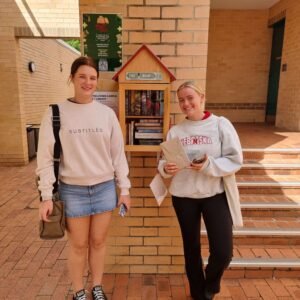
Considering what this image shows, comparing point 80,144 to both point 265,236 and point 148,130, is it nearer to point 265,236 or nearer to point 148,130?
point 148,130

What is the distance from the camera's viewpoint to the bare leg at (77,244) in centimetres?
208

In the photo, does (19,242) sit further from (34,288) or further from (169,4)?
(169,4)

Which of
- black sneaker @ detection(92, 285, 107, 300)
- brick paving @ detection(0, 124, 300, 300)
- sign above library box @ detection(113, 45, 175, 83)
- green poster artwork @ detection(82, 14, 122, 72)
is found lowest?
brick paving @ detection(0, 124, 300, 300)

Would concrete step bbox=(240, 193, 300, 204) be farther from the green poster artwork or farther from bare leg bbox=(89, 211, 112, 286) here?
the green poster artwork

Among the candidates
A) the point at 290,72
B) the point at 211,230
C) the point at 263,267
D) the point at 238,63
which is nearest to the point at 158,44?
the point at 211,230

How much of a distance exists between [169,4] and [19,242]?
9.93 ft

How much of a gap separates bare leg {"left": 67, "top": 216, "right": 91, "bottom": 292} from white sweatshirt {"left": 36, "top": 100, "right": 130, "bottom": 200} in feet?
0.95

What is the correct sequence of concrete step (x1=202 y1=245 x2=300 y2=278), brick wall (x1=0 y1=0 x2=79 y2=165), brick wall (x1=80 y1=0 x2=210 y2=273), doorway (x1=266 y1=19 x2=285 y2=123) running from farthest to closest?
doorway (x1=266 y1=19 x2=285 y2=123), brick wall (x1=0 y1=0 x2=79 y2=165), concrete step (x1=202 y1=245 x2=300 y2=278), brick wall (x1=80 y1=0 x2=210 y2=273)

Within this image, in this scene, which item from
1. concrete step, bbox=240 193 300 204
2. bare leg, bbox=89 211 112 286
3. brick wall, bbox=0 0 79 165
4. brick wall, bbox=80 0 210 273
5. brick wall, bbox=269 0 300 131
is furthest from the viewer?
brick wall, bbox=269 0 300 131

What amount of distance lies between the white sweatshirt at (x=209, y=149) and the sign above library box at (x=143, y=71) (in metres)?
0.40

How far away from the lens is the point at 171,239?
2844 mm

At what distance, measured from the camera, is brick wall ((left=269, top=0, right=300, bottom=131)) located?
6.84 m

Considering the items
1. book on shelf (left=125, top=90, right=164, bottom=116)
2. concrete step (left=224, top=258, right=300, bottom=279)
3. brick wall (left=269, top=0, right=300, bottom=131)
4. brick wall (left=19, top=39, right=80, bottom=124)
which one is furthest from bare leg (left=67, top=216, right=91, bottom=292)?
brick wall (left=269, top=0, right=300, bottom=131)

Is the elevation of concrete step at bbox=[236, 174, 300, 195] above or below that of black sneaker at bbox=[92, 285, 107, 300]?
above
